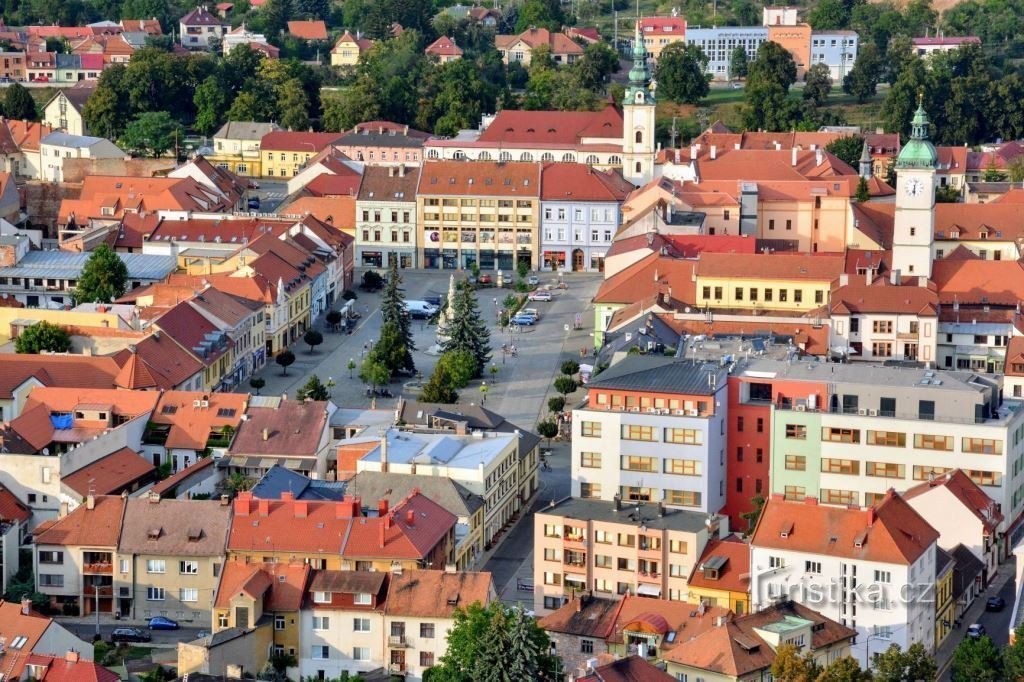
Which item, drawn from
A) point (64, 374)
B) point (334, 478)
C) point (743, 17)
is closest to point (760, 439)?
point (334, 478)

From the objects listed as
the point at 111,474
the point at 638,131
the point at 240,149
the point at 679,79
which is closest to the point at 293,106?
the point at 240,149

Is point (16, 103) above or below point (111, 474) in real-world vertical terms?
above

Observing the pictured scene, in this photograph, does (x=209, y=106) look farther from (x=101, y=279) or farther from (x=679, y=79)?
(x=101, y=279)

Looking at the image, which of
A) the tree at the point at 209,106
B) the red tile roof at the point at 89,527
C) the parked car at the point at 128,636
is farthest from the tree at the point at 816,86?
the parked car at the point at 128,636

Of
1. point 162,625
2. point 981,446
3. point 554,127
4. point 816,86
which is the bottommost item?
point 162,625

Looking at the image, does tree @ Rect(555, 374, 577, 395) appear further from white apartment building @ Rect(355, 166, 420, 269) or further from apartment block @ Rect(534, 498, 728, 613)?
white apartment building @ Rect(355, 166, 420, 269)

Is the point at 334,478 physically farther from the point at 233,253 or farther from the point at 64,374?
the point at 233,253

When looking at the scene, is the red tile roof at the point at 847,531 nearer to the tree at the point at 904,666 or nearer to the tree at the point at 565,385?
the tree at the point at 904,666
